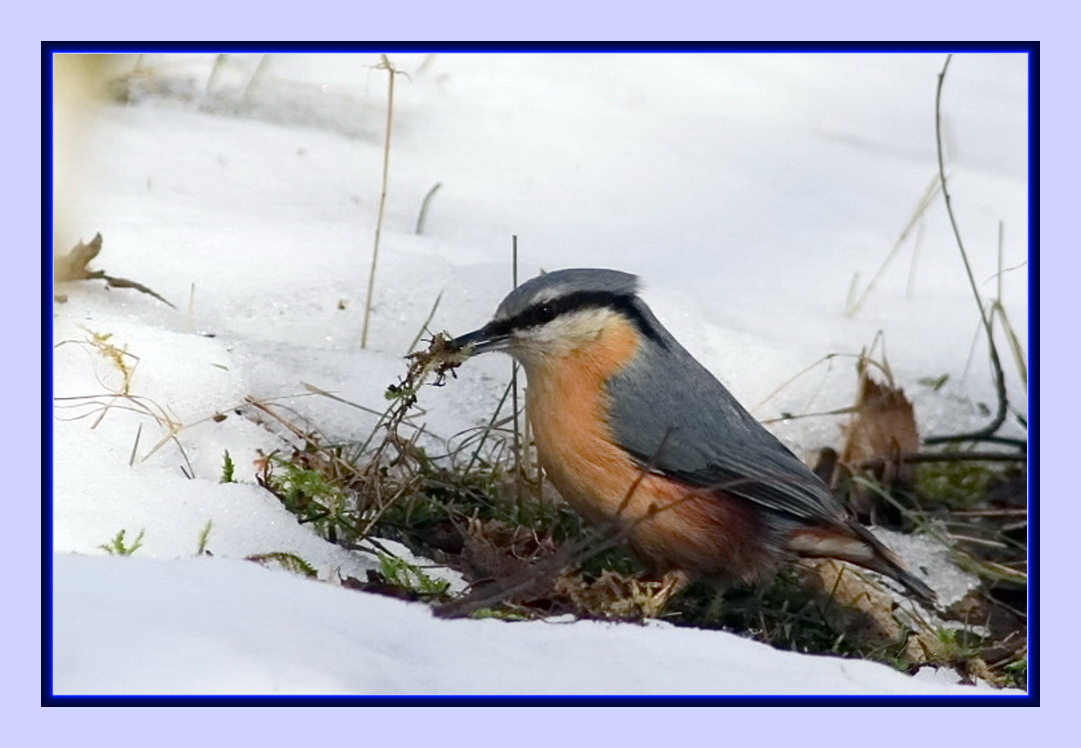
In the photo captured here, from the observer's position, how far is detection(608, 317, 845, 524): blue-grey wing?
450 centimetres

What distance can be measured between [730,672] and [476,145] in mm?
3107

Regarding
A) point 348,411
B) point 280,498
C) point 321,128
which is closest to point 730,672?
point 280,498

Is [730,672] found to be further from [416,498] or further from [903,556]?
[903,556]

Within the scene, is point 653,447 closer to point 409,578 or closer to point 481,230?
point 409,578

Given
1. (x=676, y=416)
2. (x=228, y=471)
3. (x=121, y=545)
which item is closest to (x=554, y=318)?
(x=676, y=416)

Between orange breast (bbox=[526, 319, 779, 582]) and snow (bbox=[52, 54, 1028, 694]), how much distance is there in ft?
1.98

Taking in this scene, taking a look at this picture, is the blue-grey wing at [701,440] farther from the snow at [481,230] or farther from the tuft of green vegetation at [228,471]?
the tuft of green vegetation at [228,471]

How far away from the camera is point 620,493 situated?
445 cm

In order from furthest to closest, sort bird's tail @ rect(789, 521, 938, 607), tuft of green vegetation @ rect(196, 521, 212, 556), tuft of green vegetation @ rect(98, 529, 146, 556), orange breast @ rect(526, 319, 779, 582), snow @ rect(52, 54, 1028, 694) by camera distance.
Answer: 1. snow @ rect(52, 54, 1028, 694)
2. bird's tail @ rect(789, 521, 938, 607)
3. orange breast @ rect(526, 319, 779, 582)
4. tuft of green vegetation @ rect(196, 521, 212, 556)
5. tuft of green vegetation @ rect(98, 529, 146, 556)

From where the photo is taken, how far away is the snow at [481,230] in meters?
4.97

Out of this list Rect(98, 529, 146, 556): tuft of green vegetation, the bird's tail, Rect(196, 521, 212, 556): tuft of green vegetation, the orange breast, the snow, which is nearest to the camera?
Rect(98, 529, 146, 556): tuft of green vegetation

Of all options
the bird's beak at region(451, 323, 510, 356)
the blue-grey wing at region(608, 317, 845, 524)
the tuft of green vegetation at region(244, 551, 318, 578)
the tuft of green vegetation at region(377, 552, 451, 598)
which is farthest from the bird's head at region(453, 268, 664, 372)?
the tuft of green vegetation at region(244, 551, 318, 578)

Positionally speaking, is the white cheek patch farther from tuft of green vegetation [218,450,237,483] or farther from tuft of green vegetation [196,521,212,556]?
tuft of green vegetation [196,521,212,556]

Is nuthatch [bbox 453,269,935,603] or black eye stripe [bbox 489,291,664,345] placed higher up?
black eye stripe [bbox 489,291,664,345]
